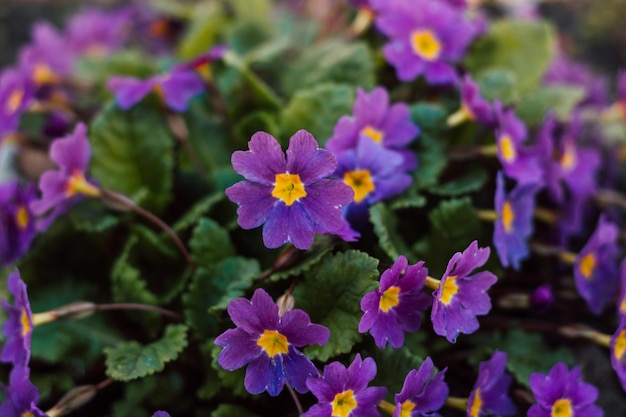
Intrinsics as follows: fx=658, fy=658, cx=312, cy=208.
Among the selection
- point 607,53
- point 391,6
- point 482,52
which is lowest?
point 607,53

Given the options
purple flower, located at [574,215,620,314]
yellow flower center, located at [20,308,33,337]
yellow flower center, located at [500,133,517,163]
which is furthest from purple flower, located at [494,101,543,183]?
yellow flower center, located at [20,308,33,337]

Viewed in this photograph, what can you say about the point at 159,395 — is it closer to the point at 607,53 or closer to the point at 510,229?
the point at 510,229

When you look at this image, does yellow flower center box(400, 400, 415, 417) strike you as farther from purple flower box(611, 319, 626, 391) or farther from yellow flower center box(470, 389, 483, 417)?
purple flower box(611, 319, 626, 391)

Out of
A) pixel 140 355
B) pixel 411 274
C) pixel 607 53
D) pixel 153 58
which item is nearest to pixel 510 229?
pixel 411 274

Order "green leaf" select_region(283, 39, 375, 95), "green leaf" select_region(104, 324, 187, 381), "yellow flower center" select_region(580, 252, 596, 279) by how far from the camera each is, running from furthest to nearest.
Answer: "green leaf" select_region(283, 39, 375, 95), "yellow flower center" select_region(580, 252, 596, 279), "green leaf" select_region(104, 324, 187, 381)

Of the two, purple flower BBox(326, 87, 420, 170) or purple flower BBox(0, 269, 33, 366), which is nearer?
purple flower BBox(0, 269, 33, 366)

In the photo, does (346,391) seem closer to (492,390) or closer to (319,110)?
(492,390)

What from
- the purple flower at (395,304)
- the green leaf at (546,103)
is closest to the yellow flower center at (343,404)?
the purple flower at (395,304)

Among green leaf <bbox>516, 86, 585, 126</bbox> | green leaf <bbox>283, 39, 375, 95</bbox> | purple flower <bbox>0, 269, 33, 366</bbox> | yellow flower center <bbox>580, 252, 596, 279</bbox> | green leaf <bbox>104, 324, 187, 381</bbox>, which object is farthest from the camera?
green leaf <bbox>516, 86, 585, 126</bbox>
